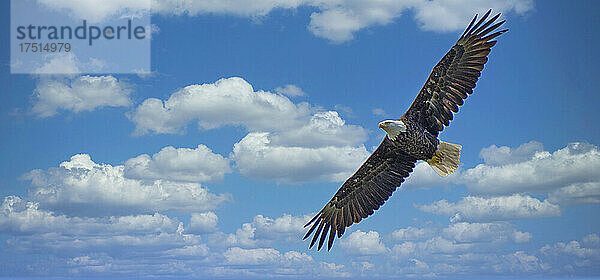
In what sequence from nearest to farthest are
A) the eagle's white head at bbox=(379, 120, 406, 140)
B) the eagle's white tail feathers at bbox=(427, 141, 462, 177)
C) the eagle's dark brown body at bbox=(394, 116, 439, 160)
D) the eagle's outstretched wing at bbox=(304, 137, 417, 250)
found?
1. the eagle's white head at bbox=(379, 120, 406, 140)
2. the eagle's dark brown body at bbox=(394, 116, 439, 160)
3. the eagle's white tail feathers at bbox=(427, 141, 462, 177)
4. the eagle's outstretched wing at bbox=(304, 137, 417, 250)

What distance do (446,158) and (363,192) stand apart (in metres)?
2.41

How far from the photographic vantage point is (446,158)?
42.3ft

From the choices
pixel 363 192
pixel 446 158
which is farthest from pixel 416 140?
pixel 363 192

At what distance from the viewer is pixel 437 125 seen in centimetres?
1291

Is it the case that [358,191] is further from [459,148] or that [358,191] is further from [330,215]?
[459,148]

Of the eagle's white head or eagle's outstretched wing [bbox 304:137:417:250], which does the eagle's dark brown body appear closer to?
the eagle's white head

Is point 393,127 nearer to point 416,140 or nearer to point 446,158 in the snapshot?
point 416,140

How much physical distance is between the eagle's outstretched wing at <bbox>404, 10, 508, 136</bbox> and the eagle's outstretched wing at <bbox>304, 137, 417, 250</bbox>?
123 cm

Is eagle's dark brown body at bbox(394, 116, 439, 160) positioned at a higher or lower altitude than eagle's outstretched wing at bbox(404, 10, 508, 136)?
lower

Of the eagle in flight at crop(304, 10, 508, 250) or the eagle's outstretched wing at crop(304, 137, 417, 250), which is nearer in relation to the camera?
the eagle in flight at crop(304, 10, 508, 250)

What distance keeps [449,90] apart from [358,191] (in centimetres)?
344

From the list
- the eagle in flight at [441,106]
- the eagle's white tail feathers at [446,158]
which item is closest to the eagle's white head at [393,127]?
the eagle in flight at [441,106]

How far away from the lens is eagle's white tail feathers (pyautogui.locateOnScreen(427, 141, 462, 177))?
12.9 meters

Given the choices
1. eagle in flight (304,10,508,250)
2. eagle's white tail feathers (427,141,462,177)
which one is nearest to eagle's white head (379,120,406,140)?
eagle in flight (304,10,508,250)
